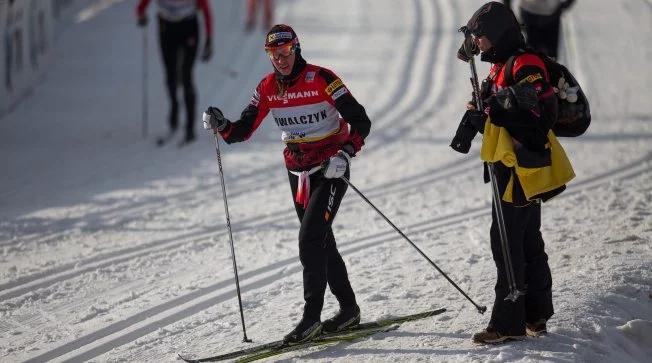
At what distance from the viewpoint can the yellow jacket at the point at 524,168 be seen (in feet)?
17.3

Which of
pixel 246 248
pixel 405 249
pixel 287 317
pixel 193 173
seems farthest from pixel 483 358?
pixel 193 173

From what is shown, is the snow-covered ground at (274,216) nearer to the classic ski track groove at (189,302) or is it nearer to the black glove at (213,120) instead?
the classic ski track groove at (189,302)

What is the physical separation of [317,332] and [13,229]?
3.95 meters

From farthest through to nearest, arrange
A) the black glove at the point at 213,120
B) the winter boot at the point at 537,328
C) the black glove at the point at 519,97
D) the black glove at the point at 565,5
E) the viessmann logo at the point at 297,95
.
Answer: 1. the black glove at the point at 565,5
2. the black glove at the point at 213,120
3. the viessmann logo at the point at 297,95
4. the winter boot at the point at 537,328
5. the black glove at the point at 519,97

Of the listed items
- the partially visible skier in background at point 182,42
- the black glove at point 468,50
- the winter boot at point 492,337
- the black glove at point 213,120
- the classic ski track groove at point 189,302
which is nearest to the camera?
the black glove at point 468,50

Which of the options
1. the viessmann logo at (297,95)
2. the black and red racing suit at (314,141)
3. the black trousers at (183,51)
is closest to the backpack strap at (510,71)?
the black and red racing suit at (314,141)

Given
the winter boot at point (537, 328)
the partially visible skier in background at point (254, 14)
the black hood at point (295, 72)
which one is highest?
the partially visible skier in background at point (254, 14)

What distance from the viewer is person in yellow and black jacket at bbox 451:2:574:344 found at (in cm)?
514

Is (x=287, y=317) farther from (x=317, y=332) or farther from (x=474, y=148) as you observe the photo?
(x=474, y=148)

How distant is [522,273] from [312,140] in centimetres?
144

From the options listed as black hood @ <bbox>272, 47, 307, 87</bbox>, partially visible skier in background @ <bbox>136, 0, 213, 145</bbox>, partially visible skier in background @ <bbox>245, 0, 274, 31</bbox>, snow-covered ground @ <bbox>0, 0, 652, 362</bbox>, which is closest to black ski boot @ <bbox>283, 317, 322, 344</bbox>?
snow-covered ground @ <bbox>0, 0, 652, 362</bbox>

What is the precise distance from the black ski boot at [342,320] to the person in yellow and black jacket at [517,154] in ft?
2.73

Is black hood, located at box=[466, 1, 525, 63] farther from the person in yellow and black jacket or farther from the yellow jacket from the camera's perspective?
the yellow jacket

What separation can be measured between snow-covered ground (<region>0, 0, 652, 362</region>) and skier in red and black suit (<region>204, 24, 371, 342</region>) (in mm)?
392
